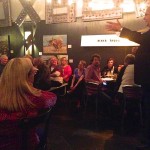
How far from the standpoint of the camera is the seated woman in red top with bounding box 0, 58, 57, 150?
174 cm

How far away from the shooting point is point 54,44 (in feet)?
31.1

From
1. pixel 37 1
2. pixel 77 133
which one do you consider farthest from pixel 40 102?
pixel 37 1

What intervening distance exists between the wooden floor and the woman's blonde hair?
2024mm

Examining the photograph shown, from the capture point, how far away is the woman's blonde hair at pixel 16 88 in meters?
1.79

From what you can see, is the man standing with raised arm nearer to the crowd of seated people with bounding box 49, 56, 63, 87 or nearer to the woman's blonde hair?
the woman's blonde hair

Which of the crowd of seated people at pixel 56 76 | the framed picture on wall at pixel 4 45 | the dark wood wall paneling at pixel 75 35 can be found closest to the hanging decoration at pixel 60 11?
the dark wood wall paneling at pixel 75 35

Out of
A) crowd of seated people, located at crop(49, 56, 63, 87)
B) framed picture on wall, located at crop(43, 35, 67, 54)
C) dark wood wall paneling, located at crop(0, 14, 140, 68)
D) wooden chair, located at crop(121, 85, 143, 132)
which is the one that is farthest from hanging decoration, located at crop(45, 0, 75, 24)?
wooden chair, located at crop(121, 85, 143, 132)

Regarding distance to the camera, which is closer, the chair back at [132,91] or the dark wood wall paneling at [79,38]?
the chair back at [132,91]

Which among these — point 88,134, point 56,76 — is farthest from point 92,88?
point 56,76

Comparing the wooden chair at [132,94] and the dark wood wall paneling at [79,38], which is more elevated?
the dark wood wall paneling at [79,38]

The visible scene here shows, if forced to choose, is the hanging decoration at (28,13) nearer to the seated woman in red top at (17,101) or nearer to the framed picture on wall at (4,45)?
A: the framed picture on wall at (4,45)

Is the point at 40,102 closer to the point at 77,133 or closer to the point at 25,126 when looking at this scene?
the point at 25,126

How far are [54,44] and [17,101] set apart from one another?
780 cm

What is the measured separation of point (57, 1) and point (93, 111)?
15.1ft
